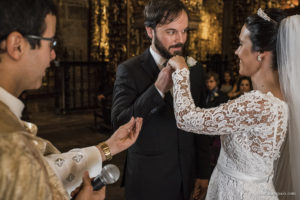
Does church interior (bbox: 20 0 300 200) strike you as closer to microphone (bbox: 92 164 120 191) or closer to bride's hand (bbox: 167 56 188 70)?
bride's hand (bbox: 167 56 188 70)

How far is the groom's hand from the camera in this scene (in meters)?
1.72

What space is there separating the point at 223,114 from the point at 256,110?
0.18 metres

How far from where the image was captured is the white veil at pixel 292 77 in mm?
1654

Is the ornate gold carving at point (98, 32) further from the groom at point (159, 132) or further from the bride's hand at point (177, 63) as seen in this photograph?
the bride's hand at point (177, 63)

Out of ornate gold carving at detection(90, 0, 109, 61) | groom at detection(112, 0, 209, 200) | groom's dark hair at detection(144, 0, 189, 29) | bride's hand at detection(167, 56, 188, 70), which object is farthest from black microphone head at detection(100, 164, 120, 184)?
ornate gold carving at detection(90, 0, 109, 61)

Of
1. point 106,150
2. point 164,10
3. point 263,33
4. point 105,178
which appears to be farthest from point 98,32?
point 105,178

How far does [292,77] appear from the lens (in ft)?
5.71

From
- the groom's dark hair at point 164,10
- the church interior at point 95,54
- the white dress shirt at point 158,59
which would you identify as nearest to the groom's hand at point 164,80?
the white dress shirt at point 158,59

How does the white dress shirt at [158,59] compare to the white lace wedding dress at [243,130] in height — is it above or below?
above

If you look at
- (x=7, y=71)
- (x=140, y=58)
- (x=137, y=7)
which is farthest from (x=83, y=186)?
(x=137, y=7)

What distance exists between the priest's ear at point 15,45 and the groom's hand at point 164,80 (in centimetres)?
91

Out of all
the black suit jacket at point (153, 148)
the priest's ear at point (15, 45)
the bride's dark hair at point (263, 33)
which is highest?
the bride's dark hair at point (263, 33)

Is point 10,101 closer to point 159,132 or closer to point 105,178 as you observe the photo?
point 105,178

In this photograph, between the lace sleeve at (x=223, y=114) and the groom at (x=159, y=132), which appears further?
the groom at (x=159, y=132)
